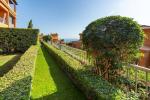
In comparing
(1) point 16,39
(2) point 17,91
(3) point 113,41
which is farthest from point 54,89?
(1) point 16,39

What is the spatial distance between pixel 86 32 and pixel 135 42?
5.36 feet

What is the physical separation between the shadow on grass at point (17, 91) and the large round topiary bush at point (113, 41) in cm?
250

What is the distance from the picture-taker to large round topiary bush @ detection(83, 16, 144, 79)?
581cm

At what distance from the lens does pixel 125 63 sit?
604 centimetres

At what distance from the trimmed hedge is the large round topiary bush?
17.1 m

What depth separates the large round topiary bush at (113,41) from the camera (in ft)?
19.1

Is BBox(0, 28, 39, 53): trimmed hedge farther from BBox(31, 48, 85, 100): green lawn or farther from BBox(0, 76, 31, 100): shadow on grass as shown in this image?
BBox(0, 76, 31, 100): shadow on grass

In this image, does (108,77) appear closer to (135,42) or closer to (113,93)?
(135,42)

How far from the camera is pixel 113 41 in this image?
586cm

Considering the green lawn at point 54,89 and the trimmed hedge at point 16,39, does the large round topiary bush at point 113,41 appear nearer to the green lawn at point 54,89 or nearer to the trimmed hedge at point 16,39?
the green lawn at point 54,89

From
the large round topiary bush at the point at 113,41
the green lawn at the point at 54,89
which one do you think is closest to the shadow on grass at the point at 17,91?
the green lawn at the point at 54,89

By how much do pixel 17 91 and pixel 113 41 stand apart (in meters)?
3.13

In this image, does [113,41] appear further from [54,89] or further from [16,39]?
[16,39]

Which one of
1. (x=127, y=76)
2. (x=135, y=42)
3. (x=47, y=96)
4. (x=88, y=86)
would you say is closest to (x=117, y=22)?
(x=135, y=42)
